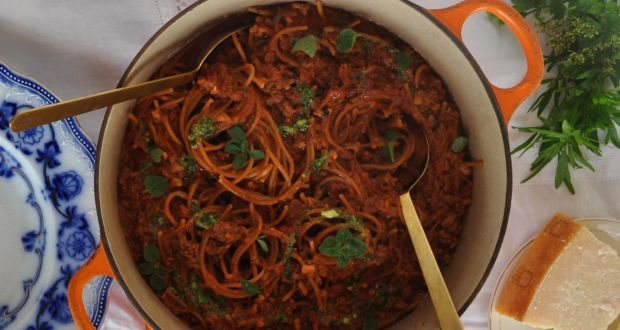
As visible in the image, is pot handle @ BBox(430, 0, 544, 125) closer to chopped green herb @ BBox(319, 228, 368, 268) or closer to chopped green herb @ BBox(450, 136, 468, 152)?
chopped green herb @ BBox(450, 136, 468, 152)

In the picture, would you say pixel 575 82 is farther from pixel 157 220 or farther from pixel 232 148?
pixel 157 220

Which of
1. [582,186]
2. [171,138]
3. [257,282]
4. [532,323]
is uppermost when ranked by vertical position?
[171,138]

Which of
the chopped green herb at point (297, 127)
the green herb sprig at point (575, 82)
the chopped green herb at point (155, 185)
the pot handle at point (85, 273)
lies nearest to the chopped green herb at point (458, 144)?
the green herb sprig at point (575, 82)

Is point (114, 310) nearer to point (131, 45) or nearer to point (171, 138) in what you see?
point (171, 138)

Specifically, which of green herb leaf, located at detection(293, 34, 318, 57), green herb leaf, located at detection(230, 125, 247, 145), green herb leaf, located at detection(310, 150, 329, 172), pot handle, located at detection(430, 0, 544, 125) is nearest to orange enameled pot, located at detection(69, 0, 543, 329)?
pot handle, located at detection(430, 0, 544, 125)

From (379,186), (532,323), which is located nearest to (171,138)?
(379,186)

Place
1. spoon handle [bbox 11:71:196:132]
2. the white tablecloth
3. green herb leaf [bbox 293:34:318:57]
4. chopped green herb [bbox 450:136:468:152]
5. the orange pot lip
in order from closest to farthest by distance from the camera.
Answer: spoon handle [bbox 11:71:196:132] < the orange pot lip < green herb leaf [bbox 293:34:318:57] < chopped green herb [bbox 450:136:468:152] < the white tablecloth
